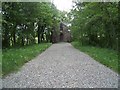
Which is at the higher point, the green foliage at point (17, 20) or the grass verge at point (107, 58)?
the green foliage at point (17, 20)

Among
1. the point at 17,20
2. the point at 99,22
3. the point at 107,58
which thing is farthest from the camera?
the point at 17,20

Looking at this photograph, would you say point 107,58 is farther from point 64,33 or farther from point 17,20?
point 64,33

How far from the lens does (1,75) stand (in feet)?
25.8

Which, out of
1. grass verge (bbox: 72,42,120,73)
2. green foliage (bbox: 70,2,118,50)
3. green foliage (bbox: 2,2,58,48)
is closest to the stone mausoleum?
green foliage (bbox: 70,2,118,50)

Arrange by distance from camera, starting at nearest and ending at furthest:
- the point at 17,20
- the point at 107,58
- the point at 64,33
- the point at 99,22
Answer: the point at 107,58 < the point at 99,22 < the point at 17,20 < the point at 64,33

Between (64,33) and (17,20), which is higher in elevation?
(17,20)

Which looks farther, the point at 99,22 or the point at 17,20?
the point at 17,20

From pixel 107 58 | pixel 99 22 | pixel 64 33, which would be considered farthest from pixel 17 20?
pixel 64 33

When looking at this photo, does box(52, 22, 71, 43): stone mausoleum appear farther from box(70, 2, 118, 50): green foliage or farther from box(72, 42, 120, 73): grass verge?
box(72, 42, 120, 73): grass verge

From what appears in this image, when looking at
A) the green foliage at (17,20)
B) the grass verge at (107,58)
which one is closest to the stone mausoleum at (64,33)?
the green foliage at (17,20)

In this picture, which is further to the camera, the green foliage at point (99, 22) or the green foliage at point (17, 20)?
the green foliage at point (17, 20)

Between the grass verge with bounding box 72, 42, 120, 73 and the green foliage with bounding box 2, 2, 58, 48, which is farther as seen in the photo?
the green foliage with bounding box 2, 2, 58, 48

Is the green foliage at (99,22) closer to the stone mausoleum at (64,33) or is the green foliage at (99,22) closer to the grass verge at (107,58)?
the grass verge at (107,58)

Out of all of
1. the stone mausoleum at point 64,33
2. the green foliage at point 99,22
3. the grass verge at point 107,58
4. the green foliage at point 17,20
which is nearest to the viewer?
the grass verge at point 107,58
